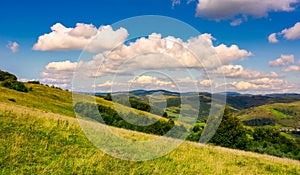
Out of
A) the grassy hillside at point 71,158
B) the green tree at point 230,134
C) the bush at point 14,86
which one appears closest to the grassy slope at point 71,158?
the grassy hillside at point 71,158

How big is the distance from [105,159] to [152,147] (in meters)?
3.51

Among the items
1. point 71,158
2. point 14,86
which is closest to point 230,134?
point 71,158

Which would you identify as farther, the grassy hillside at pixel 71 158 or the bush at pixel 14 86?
the bush at pixel 14 86

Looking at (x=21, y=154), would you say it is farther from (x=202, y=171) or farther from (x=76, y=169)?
(x=202, y=171)

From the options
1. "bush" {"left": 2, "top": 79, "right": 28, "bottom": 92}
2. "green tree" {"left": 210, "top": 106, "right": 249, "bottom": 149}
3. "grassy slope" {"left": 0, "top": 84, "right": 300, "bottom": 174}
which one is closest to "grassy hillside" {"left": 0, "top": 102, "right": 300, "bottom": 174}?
"grassy slope" {"left": 0, "top": 84, "right": 300, "bottom": 174}

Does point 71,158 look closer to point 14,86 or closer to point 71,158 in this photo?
point 71,158

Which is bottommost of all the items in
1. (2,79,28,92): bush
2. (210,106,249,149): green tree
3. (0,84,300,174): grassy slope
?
(210,106,249,149): green tree

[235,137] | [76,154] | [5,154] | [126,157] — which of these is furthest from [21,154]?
[235,137]

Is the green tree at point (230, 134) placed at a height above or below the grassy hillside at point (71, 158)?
below

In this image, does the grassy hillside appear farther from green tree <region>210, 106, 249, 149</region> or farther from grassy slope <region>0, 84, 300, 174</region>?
green tree <region>210, 106, 249, 149</region>

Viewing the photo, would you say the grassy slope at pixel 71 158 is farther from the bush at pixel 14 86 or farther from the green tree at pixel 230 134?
the bush at pixel 14 86

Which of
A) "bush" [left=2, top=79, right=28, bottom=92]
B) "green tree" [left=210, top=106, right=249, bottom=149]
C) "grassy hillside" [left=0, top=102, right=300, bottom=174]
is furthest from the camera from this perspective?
"bush" [left=2, top=79, right=28, bottom=92]

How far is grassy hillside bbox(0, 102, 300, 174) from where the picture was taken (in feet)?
33.0

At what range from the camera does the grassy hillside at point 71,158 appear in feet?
33.0
